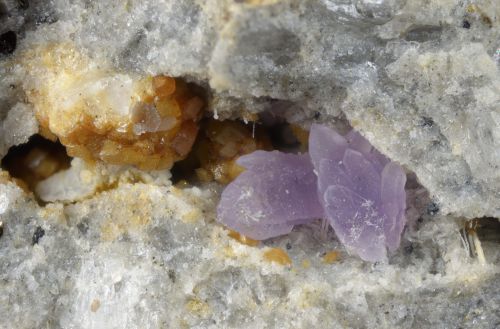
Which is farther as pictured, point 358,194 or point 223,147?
point 223,147

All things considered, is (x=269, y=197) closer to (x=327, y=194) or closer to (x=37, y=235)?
(x=327, y=194)

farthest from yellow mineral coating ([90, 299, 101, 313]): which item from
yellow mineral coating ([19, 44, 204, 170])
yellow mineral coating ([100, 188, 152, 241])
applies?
yellow mineral coating ([19, 44, 204, 170])

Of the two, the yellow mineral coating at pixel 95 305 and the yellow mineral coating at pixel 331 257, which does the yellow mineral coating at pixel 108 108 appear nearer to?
the yellow mineral coating at pixel 95 305

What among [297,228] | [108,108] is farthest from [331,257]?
[108,108]

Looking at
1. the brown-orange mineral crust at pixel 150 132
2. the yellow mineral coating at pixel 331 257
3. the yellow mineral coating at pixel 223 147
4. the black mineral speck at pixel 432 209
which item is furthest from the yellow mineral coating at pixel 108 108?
the black mineral speck at pixel 432 209

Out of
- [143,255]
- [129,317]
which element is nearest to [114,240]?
[143,255]
